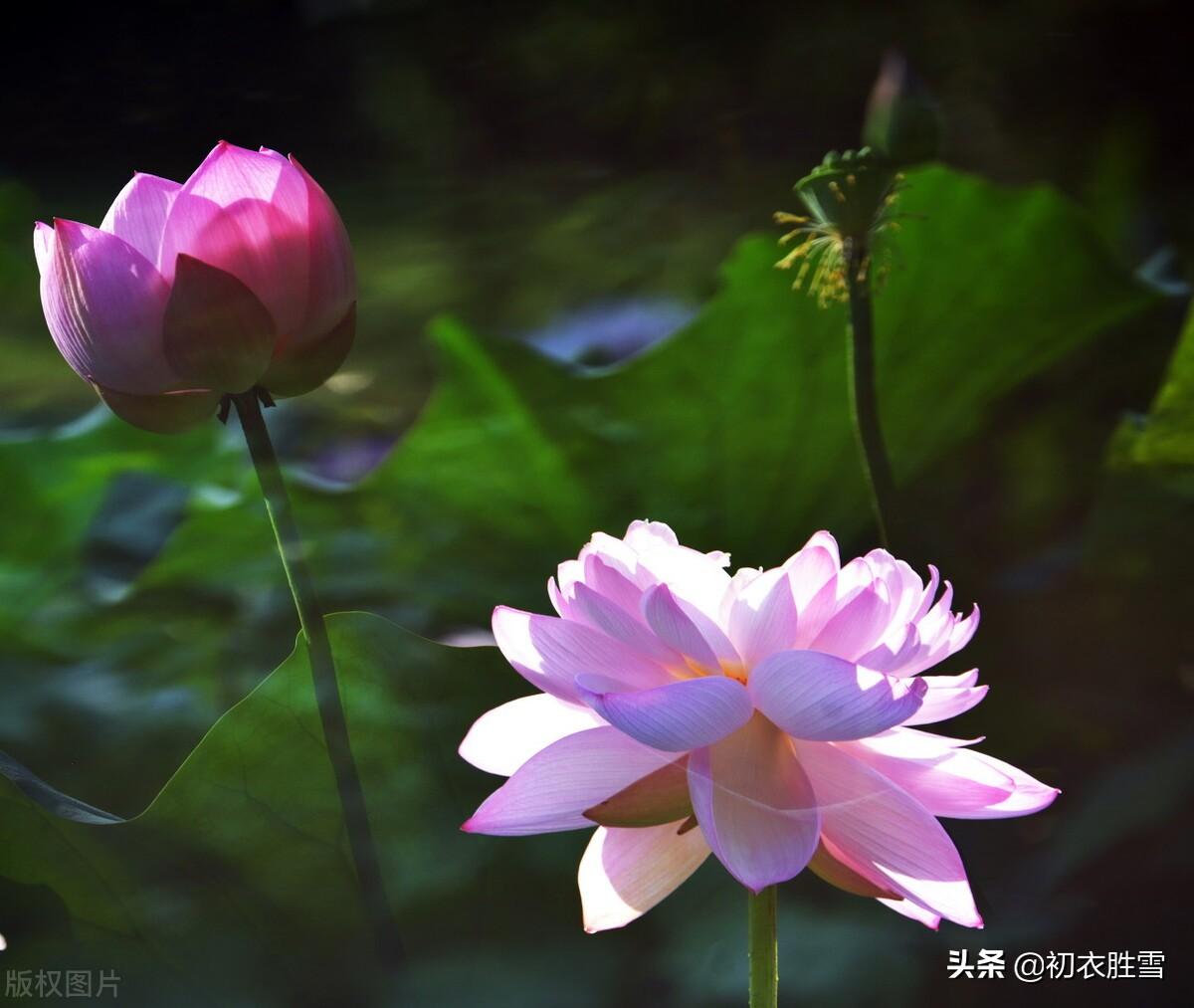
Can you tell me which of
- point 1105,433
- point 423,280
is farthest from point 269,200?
point 1105,433

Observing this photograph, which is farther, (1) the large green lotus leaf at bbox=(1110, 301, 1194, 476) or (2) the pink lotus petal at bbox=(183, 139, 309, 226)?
(1) the large green lotus leaf at bbox=(1110, 301, 1194, 476)

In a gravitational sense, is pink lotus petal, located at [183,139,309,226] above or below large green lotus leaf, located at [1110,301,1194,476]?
above

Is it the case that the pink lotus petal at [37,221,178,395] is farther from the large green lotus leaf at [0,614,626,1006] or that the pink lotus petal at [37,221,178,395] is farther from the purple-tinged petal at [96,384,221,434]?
the large green lotus leaf at [0,614,626,1006]

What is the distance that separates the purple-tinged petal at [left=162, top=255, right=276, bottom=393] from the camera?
369 mm

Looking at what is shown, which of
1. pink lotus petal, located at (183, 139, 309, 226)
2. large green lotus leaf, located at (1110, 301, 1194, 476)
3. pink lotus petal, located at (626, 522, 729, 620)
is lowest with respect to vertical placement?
pink lotus petal, located at (626, 522, 729, 620)

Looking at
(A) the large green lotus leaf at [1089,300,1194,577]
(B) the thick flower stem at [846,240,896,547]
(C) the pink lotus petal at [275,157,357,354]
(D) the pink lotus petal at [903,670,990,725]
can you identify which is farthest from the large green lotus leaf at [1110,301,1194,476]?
(C) the pink lotus petal at [275,157,357,354]

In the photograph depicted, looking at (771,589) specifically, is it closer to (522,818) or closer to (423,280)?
(522,818)

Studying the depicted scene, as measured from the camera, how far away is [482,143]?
18.6 inches

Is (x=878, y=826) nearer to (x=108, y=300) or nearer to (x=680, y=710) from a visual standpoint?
(x=680, y=710)

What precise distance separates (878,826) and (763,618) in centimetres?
8

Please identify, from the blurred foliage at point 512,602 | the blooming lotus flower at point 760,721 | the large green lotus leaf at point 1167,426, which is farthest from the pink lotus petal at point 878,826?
the large green lotus leaf at point 1167,426

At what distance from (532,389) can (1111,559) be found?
257 mm

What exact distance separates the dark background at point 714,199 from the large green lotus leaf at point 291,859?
0.04 ft

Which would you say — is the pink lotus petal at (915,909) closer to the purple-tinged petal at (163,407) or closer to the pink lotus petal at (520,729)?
the pink lotus petal at (520,729)
